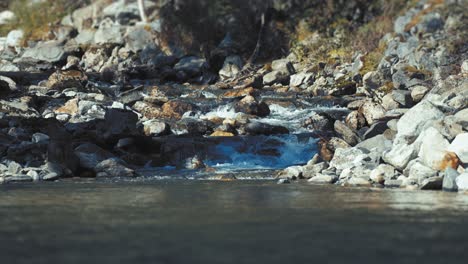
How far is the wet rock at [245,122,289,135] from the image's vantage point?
2297 cm

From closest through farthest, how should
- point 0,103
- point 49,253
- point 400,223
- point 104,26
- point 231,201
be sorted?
point 49,253 < point 400,223 < point 231,201 < point 0,103 < point 104,26

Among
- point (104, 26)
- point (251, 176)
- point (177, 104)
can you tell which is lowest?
point (251, 176)

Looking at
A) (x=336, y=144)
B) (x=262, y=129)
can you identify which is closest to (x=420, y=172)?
(x=336, y=144)

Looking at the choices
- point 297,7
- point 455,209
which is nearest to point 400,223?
point 455,209

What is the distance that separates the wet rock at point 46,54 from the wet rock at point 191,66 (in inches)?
299

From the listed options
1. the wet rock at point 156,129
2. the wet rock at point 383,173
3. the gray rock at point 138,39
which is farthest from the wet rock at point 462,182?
the gray rock at point 138,39

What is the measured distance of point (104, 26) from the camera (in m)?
47.8

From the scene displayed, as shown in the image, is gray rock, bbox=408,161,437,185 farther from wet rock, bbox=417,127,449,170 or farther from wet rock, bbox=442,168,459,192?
wet rock, bbox=442,168,459,192

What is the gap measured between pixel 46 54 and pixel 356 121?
23.3 metres

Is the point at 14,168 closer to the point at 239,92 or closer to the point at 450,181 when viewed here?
the point at 450,181

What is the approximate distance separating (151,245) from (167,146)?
1406cm

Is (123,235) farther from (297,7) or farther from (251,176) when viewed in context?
(297,7)

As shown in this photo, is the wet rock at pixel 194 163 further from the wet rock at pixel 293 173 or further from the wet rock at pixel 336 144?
the wet rock at pixel 293 173

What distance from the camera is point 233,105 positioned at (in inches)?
1053
